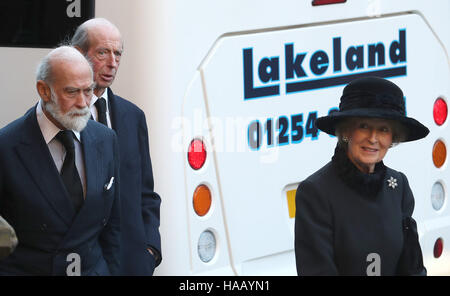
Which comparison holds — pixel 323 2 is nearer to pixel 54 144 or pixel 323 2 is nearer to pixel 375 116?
pixel 375 116

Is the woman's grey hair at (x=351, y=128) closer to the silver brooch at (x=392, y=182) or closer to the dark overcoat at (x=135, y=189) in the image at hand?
the silver brooch at (x=392, y=182)

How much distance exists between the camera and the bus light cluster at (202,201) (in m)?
5.62

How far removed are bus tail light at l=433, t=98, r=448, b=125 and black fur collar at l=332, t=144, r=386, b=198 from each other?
8.57ft

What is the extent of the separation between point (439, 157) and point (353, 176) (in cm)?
273

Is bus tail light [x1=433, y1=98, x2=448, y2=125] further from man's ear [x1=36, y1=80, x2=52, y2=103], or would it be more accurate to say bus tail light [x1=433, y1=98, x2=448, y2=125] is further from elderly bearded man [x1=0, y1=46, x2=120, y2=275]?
man's ear [x1=36, y1=80, x2=52, y2=103]

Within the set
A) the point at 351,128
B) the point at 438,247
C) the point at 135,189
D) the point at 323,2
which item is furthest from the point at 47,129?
the point at 438,247

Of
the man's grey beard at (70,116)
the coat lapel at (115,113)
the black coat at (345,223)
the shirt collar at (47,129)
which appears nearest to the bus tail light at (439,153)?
the coat lapel at (115,113)

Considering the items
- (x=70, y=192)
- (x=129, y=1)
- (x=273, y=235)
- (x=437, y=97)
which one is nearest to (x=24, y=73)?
(x=129, y=1)

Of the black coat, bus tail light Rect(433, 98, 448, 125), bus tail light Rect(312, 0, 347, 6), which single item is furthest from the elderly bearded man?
bus tail light Rect(433, 98, 448, 125)

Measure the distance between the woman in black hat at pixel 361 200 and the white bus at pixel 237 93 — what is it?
123 cm

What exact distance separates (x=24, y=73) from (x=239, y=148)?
109cm

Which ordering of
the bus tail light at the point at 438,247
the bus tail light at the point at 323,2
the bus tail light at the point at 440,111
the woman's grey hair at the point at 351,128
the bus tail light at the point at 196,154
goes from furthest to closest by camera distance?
the bus tail light at the point at 438,247 < the bus tail light at the point at 440,111 < the bus tail light at the point at 323,2 < the bus tail light at the point at 196,154 < the woman's grey hair at the point at 351,128

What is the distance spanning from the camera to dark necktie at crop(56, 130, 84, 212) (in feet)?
14.6

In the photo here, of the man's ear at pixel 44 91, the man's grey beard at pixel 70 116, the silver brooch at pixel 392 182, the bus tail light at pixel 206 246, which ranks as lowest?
the bus tail light at pixel 206 246
